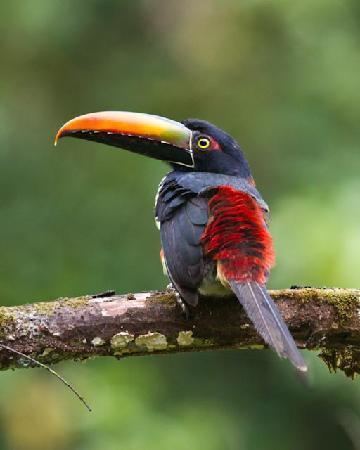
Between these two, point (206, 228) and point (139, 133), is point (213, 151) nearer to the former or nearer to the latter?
point (139, 133)

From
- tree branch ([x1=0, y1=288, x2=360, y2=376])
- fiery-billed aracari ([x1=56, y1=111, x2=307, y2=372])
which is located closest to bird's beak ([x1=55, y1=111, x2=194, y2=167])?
fiery-billed aracari ([x1=56, y1=111, x2=307, y2=372])

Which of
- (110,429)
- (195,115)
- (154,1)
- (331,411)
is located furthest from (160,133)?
(154,1)

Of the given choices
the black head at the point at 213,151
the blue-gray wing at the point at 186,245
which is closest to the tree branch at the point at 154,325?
the blue-gray wing at the point at 186,245

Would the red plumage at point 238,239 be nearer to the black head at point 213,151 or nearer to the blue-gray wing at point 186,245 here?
the blue-gray wing at point 186,245

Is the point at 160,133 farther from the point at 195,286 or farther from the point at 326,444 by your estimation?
the point at 326,444

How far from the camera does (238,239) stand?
14.2ft

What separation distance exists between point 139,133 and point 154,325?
1.13 metres

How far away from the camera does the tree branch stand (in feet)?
13.4

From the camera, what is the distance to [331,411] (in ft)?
23.9

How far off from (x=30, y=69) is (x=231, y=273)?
4.86 metres

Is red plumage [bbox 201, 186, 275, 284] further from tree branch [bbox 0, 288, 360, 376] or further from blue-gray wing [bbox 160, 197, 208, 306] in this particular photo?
tree branch [bbox 0, 288, 360, 376]

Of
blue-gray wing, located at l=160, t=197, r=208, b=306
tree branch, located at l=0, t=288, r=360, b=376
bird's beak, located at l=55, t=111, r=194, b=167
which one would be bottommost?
tree branch, located at l=0, t=288, r=360, b=376

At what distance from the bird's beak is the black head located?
0.13 ft

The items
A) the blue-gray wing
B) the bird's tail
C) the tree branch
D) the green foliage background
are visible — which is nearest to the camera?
the bird's tail
